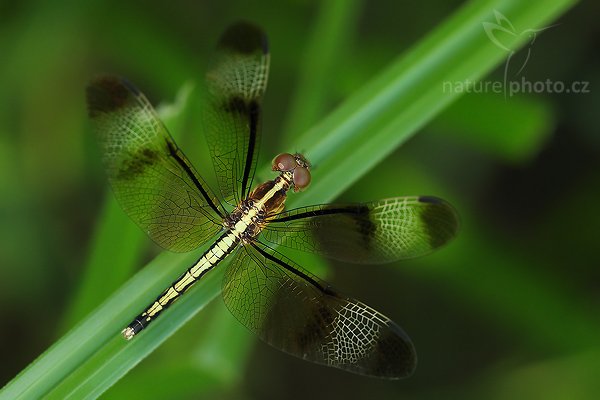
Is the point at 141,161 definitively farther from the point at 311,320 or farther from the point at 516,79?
the point at 516,79

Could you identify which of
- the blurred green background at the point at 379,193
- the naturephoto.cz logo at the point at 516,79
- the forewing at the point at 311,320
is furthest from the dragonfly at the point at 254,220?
the blurred green background at the point at 379,193

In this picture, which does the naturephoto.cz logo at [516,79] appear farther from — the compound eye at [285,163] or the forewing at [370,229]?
the compound eye at [285,163]

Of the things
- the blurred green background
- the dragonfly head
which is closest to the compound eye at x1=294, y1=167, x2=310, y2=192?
the dragonfly head

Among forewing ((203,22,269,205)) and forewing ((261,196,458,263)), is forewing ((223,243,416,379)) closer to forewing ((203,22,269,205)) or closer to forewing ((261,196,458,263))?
forewing ((261,196,458,263))

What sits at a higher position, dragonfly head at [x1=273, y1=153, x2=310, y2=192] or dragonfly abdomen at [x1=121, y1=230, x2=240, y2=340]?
dragonfly head at [x1=273, y1=153, x2=310, y2=192]

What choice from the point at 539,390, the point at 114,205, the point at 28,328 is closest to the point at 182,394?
the point at 114,205

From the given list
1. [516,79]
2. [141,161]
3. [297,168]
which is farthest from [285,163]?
[516,79]

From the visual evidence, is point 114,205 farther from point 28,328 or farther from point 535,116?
point 535,116
